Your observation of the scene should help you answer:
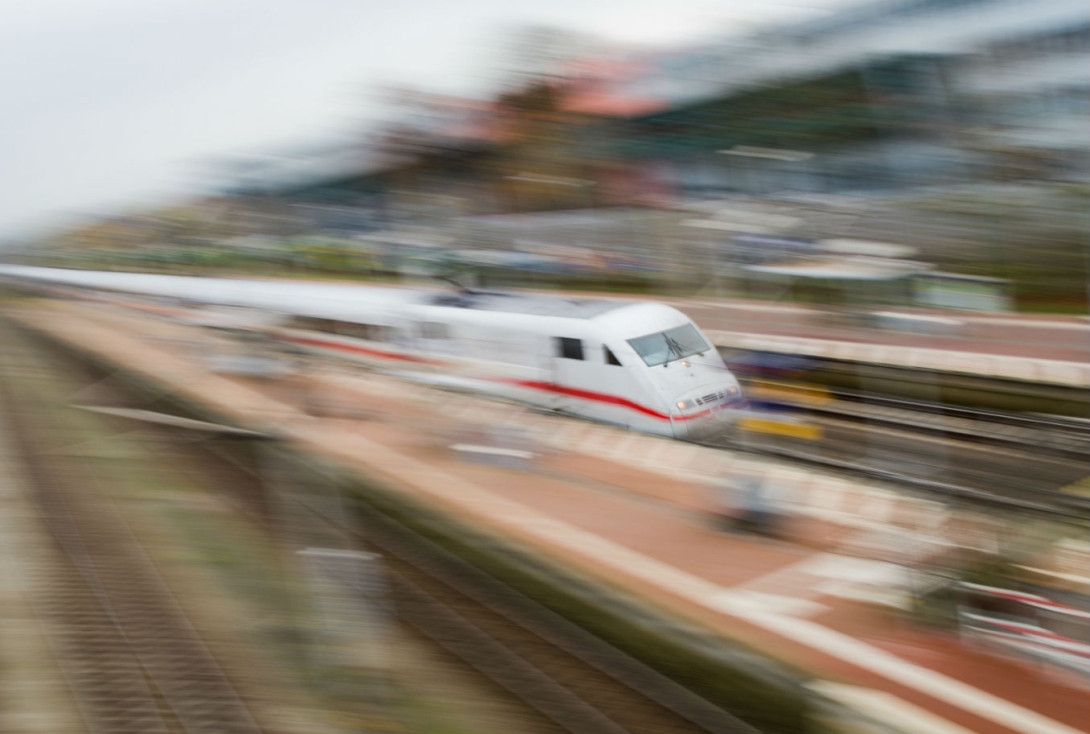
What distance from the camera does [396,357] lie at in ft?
40.6

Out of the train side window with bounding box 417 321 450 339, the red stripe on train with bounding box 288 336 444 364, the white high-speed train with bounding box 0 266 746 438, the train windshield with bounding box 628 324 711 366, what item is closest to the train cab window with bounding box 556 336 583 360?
the white high-speed train with bounding box 0 266 746 438

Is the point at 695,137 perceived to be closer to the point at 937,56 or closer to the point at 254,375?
the point at 937,56

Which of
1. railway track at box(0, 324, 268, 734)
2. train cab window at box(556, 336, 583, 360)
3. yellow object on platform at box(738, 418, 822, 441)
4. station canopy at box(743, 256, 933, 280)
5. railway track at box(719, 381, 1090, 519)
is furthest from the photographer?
train cab window at box(556, 336, 583, 360)

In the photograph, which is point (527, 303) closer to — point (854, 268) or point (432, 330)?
point (432, 330)

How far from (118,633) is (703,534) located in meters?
4.46

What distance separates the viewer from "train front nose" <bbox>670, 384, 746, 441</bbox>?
8.55 metres

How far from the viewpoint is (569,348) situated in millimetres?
9438

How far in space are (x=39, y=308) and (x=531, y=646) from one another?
119 feet

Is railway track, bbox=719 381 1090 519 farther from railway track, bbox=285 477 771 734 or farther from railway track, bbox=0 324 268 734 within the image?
railway track, bbox=0 324 268 734

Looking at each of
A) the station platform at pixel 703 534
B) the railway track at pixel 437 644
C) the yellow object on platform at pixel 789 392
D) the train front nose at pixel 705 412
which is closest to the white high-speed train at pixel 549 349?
the train front nose at pixel 705 412

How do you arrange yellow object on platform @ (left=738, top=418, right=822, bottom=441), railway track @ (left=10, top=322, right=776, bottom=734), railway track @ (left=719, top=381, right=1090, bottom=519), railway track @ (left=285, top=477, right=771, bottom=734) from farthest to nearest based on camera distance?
yellow object on platform @ (left=738, top=418, right=822, bottom=441), railway track @ (left=10, top=322, right=776, bottom=734), railway track @ (left=285, top=477, right=771, bottom=734), railway track @ (left=719, top=381, right=1090, bottom=519)

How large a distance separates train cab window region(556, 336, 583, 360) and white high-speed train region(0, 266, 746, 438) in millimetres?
13

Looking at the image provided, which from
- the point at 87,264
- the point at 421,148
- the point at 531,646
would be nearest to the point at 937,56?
the point at 531,646

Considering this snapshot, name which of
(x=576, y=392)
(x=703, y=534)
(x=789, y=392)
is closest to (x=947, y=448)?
(x=789, y=392)
